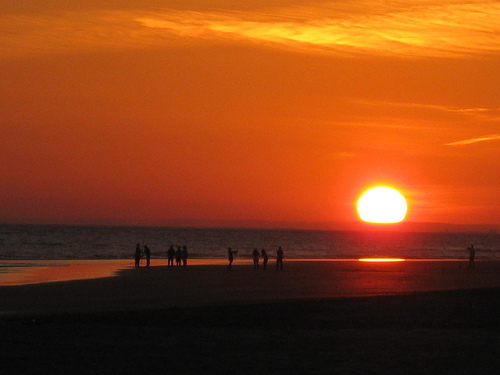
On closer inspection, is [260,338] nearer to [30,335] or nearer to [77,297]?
[30,335]

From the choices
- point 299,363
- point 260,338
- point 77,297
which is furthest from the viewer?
point 77,297

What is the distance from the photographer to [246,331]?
20.4 m

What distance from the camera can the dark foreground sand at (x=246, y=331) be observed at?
15.7m

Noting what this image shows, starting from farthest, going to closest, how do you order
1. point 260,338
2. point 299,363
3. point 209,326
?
point 209,326 < point 260,338 < point 299,363

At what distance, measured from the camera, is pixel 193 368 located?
15273mm

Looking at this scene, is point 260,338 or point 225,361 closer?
point 225,361

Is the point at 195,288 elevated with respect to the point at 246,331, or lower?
elevated

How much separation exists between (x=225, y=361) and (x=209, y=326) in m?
5.47

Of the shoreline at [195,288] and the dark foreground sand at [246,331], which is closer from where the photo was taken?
the dark foreground sand at [246,331]

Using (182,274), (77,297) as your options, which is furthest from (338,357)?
(182,274)

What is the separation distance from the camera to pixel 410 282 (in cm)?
4109

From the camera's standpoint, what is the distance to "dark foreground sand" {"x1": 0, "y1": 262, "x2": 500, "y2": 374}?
1566 cm

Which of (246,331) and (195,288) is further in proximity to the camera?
(195,288)

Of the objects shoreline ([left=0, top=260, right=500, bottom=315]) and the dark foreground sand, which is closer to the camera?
the dark foreground sand
